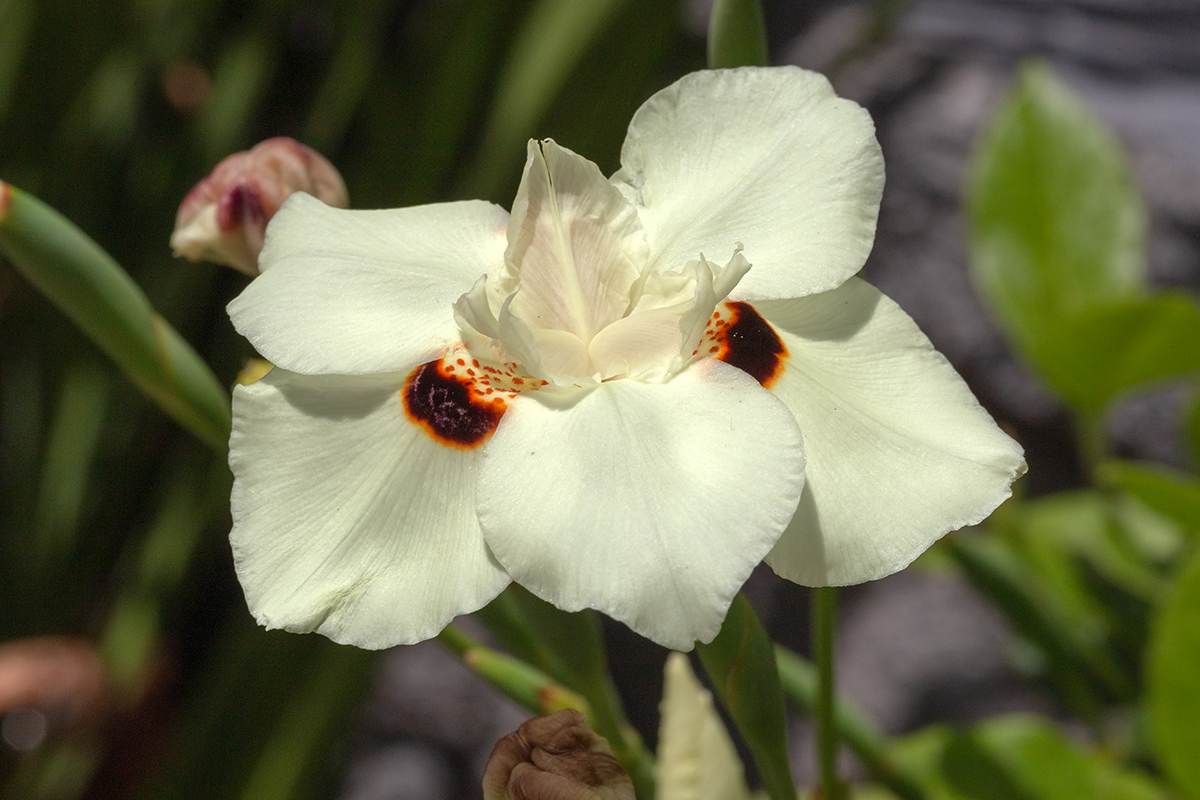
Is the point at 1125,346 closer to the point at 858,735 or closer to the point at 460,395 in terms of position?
the point at 858,735

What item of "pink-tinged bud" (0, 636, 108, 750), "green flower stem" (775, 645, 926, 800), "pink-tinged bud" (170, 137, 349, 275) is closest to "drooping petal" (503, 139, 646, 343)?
"pink-tinged bud" (170, 137, 349, 275)

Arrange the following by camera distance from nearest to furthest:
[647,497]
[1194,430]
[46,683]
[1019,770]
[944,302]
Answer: [647,497] < [1019,770] < [1194,430] < [46,683] < [944,302]

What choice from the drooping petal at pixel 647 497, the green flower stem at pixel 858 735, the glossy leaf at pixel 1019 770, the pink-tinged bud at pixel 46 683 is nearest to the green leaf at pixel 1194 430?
the glossy leaf at pixel 1019 770

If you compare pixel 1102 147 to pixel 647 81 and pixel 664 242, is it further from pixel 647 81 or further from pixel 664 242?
pixel 664 242

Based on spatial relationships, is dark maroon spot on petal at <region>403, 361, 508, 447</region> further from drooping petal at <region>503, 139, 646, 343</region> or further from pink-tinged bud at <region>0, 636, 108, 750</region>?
pink-tinged bud at <region>0, 636, 108, 750</region>

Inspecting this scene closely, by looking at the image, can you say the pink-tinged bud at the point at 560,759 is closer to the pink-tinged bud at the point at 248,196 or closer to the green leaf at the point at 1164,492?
the pink-tinged bud at the point at 248,196

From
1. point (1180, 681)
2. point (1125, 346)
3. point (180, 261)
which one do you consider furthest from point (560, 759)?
point (180, 261)

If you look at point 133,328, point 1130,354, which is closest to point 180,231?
point 133,328
